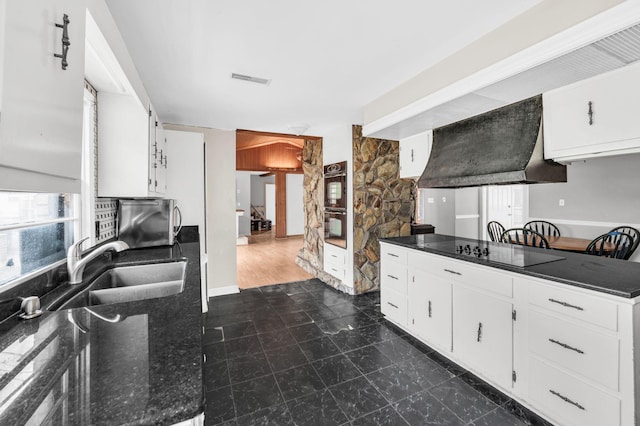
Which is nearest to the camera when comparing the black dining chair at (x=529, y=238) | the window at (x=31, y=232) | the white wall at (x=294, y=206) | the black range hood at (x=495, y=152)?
the window at (x=31, y=232)

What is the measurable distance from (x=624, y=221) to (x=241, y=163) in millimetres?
7228

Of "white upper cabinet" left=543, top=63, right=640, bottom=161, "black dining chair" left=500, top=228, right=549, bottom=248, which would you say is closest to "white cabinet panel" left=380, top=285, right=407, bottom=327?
"white upper cabinet" left=543, top=63, right=640, bottom=161

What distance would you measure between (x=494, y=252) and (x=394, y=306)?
1128mm

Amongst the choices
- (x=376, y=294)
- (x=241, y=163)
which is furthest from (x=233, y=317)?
(x=241, y=163)

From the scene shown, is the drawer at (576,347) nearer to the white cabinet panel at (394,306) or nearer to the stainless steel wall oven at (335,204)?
the white cabinet panel at (394,306)

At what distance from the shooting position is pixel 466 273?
212cm

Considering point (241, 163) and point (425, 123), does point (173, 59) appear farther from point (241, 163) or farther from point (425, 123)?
point (241, 163)

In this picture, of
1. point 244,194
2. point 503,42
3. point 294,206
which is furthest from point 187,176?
point 244,194

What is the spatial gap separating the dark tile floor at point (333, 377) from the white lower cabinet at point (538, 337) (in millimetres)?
176

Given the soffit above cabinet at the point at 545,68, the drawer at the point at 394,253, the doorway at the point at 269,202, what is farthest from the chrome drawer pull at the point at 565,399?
the doorway at the point at 269,202

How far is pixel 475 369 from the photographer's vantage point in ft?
6.76

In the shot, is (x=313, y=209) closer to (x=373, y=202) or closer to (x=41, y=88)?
(x=373, y=202)

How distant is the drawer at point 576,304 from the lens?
1.38m

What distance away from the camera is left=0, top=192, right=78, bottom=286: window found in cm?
121
